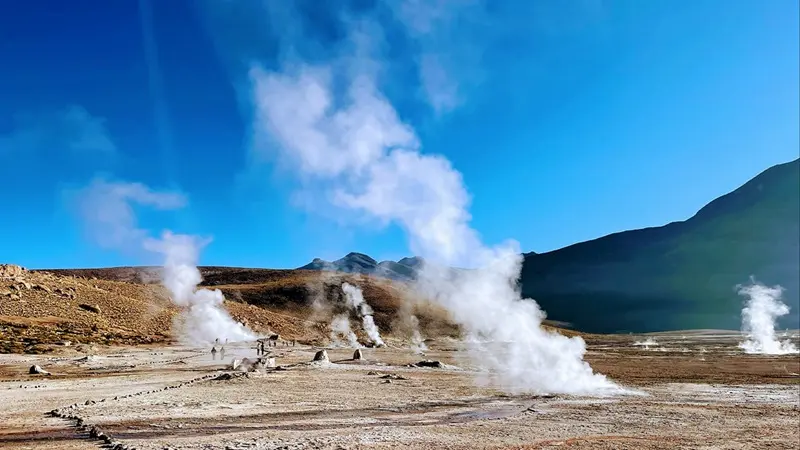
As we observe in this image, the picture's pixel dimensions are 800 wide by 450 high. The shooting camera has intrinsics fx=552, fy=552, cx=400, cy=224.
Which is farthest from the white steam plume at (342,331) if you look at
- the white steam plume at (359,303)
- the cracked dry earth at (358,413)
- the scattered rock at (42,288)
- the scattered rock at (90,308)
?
the cracked dry earth at (358,413)

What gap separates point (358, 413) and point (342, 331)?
90.4 metres

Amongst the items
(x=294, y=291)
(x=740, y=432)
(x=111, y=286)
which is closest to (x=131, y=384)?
(x=740, y=432)

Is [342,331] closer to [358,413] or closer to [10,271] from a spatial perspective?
[10,271]

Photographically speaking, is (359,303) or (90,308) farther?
(359,303)

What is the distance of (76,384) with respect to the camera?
87.7 feet

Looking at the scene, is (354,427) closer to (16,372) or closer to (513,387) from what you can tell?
(513,387)

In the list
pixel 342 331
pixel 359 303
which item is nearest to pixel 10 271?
pixel 342 331

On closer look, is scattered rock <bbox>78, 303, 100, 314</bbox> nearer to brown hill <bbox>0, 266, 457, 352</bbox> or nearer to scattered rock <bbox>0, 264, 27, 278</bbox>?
brown hill <bbox>0, 266, 457, 352</bbox>

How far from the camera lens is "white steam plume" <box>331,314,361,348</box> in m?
87.8

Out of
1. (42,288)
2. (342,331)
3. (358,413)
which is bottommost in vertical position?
(358,413)

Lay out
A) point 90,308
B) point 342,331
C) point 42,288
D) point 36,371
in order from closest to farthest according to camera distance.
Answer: point 36,371, point 90,308, point 42,288, point 342,331

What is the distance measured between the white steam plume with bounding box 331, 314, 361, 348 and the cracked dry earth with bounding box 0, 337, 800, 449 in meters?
52.8

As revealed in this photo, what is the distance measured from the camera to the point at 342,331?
357 feet

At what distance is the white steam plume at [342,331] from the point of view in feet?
288
